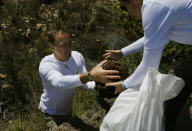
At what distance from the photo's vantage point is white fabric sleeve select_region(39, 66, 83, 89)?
2.60 metres

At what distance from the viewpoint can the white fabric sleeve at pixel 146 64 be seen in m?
1.98

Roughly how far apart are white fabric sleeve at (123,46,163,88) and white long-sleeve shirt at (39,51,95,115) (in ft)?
3.13

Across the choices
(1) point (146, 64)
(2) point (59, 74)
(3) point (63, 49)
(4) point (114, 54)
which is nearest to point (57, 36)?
(3) point (63, 49)

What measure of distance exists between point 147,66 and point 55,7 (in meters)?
5.46

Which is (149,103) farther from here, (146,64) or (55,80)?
(55,80)

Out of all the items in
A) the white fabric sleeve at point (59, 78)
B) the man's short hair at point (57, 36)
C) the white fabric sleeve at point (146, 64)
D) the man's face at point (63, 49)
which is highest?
the white fabric sleeve at point (146, 64)

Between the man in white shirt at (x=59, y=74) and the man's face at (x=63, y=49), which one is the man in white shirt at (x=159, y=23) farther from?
the man's face at (x=63, y=49)

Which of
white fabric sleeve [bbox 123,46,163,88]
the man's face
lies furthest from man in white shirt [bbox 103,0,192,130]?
the man's face

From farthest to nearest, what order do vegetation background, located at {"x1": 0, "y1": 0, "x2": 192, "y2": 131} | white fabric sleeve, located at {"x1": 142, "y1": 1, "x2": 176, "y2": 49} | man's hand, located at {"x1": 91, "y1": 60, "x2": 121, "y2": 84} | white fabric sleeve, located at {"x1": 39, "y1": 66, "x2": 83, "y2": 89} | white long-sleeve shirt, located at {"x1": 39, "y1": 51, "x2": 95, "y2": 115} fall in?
vegetation background, located at {"x1": 0, "y1": 0, "x2": 192, "y2": 131}
white long-sleeve shirt, located at {"x1": 39, "y1": 51, "x2": 95, "y2": 115}
white fabric sleeve, located at {"x1": 39, "y1": 66, "x2": 83, "y2": 89}
man's hand, located at {"x1": 91, "y1": 60, "x2": 121, "y2": 84}
white fabric sleeve, located at {"x1": 142, "y1": 1, "x2": 176, "y2": 49}

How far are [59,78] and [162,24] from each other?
133 centimetres

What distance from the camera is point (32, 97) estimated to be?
4.56 metres

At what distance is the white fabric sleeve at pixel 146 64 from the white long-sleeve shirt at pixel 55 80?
95 centimetres

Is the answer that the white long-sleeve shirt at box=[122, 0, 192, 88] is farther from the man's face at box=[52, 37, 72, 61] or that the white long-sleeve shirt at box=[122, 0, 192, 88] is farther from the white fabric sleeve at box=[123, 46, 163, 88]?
the man's face at box=[52, 37, 72, 61]

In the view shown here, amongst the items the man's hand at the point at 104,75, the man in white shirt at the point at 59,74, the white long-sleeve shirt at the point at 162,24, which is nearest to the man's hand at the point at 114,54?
the man in white shirt at the point at 59,74
